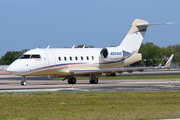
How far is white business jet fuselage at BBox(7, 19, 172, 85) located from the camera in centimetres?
3597

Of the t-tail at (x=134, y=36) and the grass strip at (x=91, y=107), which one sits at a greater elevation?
the t-tail at (x=134, y=36)

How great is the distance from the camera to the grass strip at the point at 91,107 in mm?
14789

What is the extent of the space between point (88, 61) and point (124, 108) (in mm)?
23001

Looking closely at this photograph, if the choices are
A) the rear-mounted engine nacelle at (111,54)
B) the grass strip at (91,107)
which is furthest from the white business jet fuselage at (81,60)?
the grass strip at (91,107)

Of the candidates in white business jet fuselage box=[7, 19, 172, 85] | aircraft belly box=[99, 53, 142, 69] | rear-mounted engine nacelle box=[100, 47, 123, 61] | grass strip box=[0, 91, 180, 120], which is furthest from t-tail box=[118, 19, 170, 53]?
grass strip box=[0, 91, 180, 120]

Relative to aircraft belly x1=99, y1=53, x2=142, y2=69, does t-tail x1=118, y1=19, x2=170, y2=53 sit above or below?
above

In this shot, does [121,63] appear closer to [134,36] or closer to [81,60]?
[134,36]

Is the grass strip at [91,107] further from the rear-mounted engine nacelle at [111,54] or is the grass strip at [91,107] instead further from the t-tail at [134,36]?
the t-tail at [134,36]

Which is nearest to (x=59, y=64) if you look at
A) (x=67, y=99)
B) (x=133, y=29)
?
(x=133, y=29)

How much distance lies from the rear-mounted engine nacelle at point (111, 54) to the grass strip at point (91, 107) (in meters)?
18.3

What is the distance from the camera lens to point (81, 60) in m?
39.6

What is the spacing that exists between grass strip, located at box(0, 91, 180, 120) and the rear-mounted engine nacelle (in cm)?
1828

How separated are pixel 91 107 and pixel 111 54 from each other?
23.4 metres

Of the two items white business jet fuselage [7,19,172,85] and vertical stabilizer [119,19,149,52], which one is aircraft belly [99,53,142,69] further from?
vertical stabilizer [119,19,149,52]
